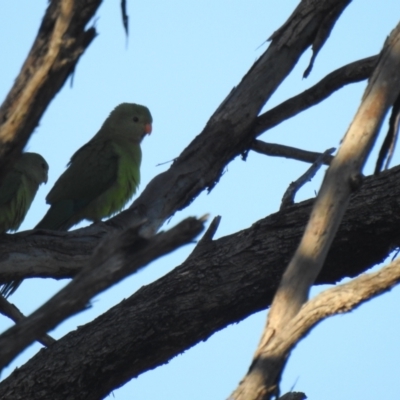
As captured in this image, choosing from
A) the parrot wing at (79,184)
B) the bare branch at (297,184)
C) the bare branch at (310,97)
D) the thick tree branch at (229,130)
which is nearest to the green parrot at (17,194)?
the parrot wing at (79,184)

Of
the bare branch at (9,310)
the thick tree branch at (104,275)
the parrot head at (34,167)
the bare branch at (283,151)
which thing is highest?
the parrot head at (34,167)

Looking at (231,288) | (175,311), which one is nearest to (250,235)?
(231,288)

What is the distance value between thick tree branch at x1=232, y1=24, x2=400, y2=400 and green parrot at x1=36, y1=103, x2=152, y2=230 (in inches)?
189

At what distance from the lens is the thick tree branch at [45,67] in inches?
98.0

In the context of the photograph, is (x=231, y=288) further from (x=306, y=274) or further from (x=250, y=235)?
(x=306, y=274)

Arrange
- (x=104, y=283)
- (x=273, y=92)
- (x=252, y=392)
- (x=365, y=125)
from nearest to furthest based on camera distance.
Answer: (x=104, y=283) < (x=252, y=392) < (x=365, y=125) < (x=273, y=92)

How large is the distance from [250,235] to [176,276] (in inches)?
18.3

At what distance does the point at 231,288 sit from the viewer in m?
4.38

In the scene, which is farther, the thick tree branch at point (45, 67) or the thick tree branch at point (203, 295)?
the thick tree branch at point (203, 295)

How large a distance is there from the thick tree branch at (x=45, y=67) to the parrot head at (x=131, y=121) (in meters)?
6.53

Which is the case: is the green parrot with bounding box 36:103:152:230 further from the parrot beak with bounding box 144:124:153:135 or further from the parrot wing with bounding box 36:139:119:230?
the parrot beak with bounding box 144:124:153:135

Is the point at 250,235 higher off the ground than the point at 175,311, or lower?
higher

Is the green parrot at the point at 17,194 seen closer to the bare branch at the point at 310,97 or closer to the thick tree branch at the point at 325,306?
the bare branch at the point at 310,97

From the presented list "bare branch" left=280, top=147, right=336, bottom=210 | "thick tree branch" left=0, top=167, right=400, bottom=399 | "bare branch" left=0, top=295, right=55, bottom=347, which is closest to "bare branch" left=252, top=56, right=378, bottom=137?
"bare branch" left=280, top=147, right=336, bottom=210
